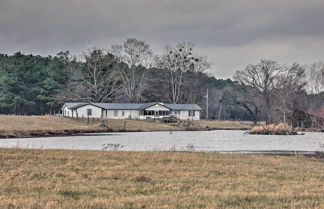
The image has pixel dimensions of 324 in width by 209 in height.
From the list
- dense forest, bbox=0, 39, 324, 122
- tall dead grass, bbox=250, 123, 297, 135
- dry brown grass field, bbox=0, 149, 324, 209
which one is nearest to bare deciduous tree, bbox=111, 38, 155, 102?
dense forest, bbox=0, 39, 324, 122

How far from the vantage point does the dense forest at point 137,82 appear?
284 feet

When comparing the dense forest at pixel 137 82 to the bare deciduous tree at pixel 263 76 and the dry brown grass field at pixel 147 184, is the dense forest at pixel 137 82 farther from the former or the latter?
the dry brown grass field at pixel 147 184

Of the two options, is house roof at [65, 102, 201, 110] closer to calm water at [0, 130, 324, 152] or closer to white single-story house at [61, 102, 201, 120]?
white single-story house at [61, 102, 201, 120]

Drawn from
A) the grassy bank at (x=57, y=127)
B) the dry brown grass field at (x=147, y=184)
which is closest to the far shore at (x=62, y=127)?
the grassy bank at (x=57, y=127)

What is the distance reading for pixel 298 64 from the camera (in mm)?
89125

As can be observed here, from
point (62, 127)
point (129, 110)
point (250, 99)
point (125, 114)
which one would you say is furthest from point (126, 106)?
point (62, 127)

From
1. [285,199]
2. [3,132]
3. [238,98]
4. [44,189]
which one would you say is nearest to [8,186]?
[44,189]

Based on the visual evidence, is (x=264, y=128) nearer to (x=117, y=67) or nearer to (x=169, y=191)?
Answer: (x=117, y=67)

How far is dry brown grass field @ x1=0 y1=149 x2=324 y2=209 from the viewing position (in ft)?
26.9

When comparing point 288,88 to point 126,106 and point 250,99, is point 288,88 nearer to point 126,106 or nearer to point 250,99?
point 250,99

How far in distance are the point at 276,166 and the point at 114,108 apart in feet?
229

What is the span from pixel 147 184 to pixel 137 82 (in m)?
89.5

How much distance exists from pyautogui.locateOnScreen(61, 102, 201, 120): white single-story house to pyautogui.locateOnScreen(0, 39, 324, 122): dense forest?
667 centimetres

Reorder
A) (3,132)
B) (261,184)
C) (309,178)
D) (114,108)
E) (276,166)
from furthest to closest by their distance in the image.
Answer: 1. (114,108)
2. (3,132)
3. (276,166)
4. (309,178)
5. (261,184)
